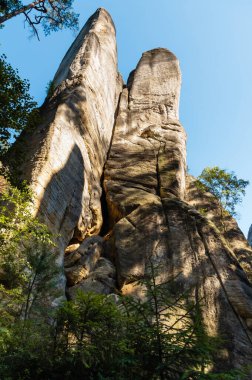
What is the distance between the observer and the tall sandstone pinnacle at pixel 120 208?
13086 millimetres

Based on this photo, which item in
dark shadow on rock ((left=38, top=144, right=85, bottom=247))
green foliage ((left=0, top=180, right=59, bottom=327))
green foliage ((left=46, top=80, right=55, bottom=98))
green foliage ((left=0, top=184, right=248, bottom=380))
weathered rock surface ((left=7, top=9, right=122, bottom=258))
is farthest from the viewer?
green foliage ((left=46, top=80, right=55, bottom=98))

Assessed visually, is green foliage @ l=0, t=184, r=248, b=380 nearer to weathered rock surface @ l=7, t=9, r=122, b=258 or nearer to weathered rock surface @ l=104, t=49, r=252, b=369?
weathered rock surface @ l=104, t=49, r=252, b=369

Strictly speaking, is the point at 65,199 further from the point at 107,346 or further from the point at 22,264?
the point at 107,346

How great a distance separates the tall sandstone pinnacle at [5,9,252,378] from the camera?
42.9 ft

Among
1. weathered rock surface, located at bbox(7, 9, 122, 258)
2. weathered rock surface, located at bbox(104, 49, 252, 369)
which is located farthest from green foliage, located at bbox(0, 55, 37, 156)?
weathered rock surface, located at bbox(104, 49, 252, 369)

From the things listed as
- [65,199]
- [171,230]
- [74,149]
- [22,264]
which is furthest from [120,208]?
[22,264]

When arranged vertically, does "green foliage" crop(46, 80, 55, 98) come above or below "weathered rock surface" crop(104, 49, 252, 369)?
above

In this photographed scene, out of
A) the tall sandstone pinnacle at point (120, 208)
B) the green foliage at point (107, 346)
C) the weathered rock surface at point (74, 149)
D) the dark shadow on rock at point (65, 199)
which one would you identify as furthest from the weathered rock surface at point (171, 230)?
the dark shadow on rock at point (65, 199)

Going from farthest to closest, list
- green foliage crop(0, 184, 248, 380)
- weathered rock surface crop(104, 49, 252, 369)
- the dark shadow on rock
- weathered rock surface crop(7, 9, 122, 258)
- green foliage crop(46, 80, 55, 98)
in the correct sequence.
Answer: green foliage crop(46, 80, 55, 98), weathered rock surface crop(7, 9, 122, 258), weathered rock surface crop(104, 49, 252, 369), the dark shadow on rock, green foliage crop(0, 184, 248, 380)

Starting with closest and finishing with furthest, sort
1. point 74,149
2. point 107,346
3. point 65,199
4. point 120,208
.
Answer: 1. point 107,346
2. point 65,199
3. point 74,149
4. point 120,208

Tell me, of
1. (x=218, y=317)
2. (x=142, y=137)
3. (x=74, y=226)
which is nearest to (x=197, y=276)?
(x=218, y=317)

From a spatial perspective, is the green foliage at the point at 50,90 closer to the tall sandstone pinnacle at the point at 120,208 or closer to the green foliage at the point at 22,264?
the tall sandstone pinnacle at the point at 120,208

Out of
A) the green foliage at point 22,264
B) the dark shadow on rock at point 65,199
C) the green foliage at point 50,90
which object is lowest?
the green foliage at point 22,264

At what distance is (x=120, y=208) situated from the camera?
1741 cm
